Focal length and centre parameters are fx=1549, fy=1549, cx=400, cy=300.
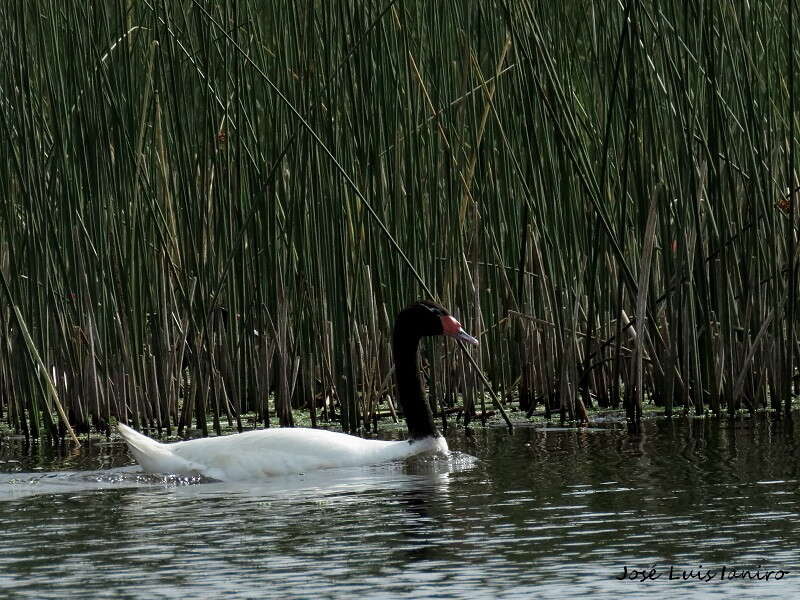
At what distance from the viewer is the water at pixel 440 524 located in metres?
4.61

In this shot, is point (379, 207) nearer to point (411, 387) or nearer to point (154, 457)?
point (411, 387)

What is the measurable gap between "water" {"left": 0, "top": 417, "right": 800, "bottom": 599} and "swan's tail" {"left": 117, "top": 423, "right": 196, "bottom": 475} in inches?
2.4

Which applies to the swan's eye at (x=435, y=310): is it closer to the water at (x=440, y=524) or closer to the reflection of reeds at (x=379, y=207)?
the reflection of reeds at (x=379, y=207)

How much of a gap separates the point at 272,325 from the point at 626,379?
2.07 m

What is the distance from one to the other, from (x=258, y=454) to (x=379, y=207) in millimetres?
1742

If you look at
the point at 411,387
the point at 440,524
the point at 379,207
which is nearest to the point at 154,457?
the point at 411,387

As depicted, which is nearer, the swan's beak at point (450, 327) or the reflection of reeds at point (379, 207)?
the swan's beak at point (450, 327)

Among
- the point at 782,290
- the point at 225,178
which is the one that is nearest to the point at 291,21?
the point at 225,178

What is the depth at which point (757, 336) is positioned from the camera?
841 cm

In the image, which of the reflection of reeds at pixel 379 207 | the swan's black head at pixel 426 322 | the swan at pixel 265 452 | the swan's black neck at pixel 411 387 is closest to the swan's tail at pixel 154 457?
the swan at pixel 265 452

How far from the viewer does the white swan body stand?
7426 mm

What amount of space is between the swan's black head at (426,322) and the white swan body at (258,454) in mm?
751

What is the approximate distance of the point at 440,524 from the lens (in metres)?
5.64

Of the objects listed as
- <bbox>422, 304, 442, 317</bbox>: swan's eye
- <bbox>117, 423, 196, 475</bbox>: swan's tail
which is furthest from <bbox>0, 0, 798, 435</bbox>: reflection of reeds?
<bbox>117, 423, 196, 475</bbox>: swan's tail
